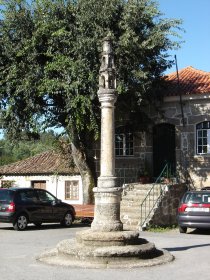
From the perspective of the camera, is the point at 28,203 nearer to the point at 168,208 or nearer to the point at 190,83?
the point at 168,208

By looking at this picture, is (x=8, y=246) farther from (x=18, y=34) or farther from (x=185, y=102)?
(x=185, y=102)

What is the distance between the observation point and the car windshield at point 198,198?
52.9 feet

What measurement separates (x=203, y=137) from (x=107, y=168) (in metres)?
13.1

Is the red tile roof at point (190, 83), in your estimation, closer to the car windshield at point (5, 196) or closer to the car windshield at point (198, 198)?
the car windshield at point (198, 198)

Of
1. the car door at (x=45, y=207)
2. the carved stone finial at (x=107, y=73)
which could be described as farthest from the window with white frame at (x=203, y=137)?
the carved stone finial at (x=107, y=73)

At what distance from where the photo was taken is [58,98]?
22.2 metres

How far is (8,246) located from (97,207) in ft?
10.8

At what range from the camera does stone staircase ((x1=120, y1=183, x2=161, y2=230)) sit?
1830 centimetres

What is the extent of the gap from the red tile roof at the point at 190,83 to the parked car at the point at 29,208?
30.1ft

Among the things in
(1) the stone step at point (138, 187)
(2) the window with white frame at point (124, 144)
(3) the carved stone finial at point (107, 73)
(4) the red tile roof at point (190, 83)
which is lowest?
(1) the stone step at point (138, 187)

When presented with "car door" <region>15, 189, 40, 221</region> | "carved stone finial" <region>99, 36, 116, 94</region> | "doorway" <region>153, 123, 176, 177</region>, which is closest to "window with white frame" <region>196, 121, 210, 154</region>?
"doorway" <region>153, 123, 176, 177</region>

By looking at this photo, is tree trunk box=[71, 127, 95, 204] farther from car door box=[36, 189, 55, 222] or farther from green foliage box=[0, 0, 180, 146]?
car door box=[36, 189, 55, 222]

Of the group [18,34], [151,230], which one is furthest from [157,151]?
[18,34]

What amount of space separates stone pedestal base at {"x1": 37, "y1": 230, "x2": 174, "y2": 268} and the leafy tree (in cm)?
1018
